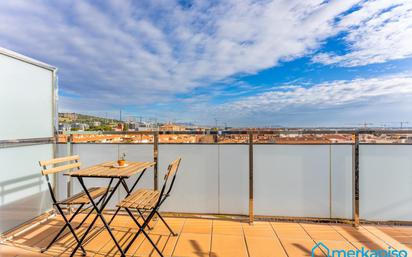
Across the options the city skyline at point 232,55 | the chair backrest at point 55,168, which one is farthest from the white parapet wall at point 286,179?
the chair backrest at point 55,168

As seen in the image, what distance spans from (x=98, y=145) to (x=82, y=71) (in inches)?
559

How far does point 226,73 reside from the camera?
15.6 m

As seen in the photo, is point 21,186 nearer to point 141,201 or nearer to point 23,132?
point 23,132

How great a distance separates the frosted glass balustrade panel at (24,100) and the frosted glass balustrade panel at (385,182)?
3994mm

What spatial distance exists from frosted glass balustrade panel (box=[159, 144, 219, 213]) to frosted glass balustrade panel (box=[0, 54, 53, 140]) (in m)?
1.61

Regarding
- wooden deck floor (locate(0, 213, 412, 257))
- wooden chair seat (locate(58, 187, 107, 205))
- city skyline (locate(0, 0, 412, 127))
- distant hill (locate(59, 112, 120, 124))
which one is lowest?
wooden deck floor (locate(0, 213, 412, 257))

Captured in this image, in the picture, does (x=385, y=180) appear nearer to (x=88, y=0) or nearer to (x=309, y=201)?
(x=309, y=201)

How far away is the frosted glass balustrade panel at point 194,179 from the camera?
2.80 m

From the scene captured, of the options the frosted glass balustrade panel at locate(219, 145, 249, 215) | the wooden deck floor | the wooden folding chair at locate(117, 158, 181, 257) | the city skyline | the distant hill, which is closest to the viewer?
the wooden folding chair at locate(117, 158, 181, 257)

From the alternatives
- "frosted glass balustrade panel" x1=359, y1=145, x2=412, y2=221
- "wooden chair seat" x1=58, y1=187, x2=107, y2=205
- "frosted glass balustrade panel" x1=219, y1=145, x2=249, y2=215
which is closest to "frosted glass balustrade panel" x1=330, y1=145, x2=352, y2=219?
"frosted glass balustrade panel" x1=359, y1=145, x2=412, y2=221

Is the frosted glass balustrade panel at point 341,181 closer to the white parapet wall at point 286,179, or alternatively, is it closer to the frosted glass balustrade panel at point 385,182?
the white parapet wall at point 286,179

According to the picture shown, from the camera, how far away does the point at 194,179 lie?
283cm

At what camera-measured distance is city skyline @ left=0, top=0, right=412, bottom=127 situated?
6.17 meters

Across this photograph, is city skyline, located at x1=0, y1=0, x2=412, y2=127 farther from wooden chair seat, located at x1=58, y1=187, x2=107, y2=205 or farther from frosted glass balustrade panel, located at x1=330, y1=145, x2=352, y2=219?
wooden chair seat, located at x1=58, y1=187, x2=107, y2=205
